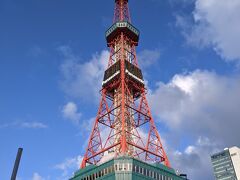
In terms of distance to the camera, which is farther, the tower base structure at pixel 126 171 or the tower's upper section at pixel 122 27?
the tower's upper section at pixel 122 27

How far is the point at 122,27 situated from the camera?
115812mm

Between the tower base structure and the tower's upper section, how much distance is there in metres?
49.6

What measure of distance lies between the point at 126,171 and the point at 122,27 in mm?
54364

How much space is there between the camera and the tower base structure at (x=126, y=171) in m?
79.9

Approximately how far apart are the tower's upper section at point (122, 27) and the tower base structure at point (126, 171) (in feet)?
163

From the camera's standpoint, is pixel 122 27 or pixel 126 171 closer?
pixel 126 171

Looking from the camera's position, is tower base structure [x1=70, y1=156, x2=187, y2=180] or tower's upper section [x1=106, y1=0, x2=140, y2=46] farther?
tower's upper section [x1=106, y1=0, x2=140, y2=46]

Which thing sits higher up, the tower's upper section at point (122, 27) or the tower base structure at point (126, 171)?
the tower's upper section at point (122, 27)

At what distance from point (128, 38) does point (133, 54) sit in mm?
6874

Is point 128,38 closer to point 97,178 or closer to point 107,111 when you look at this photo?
point 107,111

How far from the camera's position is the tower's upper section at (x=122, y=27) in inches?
4574

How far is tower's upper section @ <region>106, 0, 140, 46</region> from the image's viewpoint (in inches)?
4574

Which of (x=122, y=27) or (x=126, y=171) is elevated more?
(x=122, y=27)

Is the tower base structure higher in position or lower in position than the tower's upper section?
lower
